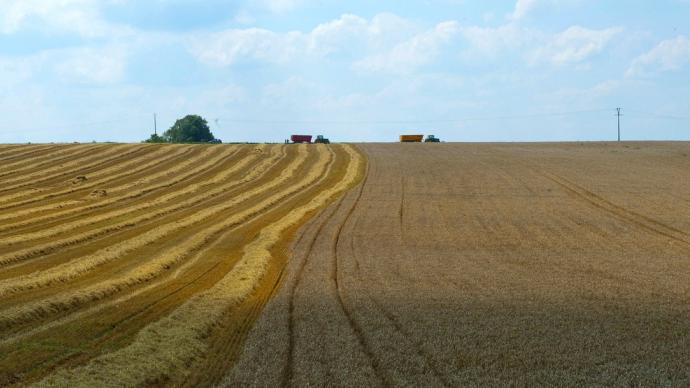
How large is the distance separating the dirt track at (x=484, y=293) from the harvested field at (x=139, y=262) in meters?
1.02

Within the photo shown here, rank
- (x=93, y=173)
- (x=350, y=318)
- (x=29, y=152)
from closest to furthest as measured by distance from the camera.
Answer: (x=350, y=318), (x=93, y=173), (x=29, y=152)

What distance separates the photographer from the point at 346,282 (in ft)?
65.2

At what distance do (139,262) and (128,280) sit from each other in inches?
138

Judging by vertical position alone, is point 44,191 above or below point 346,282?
above

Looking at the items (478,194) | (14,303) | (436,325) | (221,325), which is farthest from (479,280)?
(478,194)

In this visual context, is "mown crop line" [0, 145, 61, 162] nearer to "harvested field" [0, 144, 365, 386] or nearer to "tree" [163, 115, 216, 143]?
"harvested field" [0, 144, 365, 386]

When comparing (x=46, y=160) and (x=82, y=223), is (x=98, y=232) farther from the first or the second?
(x=46, y=160)

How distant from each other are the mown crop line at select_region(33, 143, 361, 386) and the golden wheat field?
0.18 ft

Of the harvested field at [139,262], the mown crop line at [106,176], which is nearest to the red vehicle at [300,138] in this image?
the mown crop line at [106,176]

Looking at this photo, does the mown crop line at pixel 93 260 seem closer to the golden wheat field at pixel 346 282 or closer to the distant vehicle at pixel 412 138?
the golden wheat field at pixel 346 282

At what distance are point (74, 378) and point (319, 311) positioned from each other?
6.02 m

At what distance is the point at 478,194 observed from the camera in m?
44.4

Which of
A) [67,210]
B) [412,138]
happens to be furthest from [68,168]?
[412,138]

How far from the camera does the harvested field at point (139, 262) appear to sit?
12.5 meters
